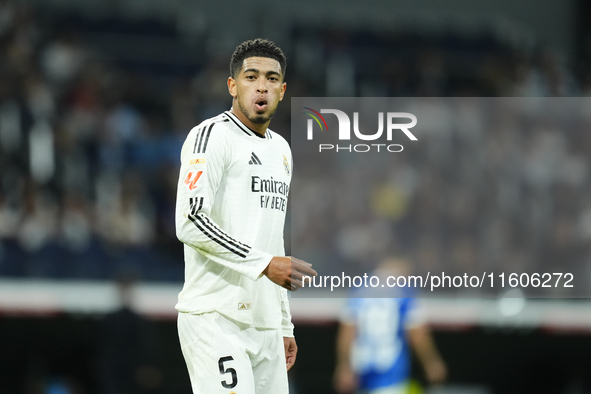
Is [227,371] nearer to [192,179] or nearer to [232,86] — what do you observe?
[192,179]

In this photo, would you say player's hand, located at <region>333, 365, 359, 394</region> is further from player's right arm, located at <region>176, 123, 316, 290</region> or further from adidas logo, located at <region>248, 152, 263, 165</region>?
player's right arm, located at <region>176, 123, 316, 290</region>

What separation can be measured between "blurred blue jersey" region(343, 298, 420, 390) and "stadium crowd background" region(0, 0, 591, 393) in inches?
29.4

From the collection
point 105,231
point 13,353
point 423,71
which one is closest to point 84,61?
point 105,231

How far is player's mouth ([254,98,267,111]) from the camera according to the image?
Result: 12.5ft

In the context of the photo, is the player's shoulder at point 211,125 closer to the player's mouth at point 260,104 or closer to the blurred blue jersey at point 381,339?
the player's mouth at point 260,104

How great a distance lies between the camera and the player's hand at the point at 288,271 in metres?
3.41

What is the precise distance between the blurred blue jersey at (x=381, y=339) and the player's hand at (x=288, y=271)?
4.85m

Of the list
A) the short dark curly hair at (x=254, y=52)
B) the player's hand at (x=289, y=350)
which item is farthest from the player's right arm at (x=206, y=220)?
the player's hand at (x=289, y=350)

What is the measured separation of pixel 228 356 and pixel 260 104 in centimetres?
119

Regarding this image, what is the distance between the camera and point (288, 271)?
3418 mm

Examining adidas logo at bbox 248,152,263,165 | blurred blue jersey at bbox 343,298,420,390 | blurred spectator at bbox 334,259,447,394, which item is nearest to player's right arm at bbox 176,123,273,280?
adidas logo at bbox 248,152,263,165

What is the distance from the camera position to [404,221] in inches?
389

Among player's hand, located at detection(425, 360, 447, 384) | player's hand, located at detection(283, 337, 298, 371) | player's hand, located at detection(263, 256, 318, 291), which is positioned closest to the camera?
player's hand, located at detection(263, 256, 318, 291)

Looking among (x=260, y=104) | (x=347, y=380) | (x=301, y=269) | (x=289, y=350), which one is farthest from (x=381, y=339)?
(x=301, y=269)
